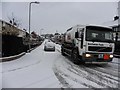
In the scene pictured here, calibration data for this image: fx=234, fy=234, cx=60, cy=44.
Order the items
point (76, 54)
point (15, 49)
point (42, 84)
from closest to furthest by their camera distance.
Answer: point (42, 84) → point (76, 54) → point (15, 49)

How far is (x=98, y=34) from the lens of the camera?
15570mm

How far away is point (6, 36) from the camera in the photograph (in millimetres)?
17609

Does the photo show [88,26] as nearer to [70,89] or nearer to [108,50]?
[108,50]

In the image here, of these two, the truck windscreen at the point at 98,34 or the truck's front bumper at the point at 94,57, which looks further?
the truck windscreen at the point at 98,34

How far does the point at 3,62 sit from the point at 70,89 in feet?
29.6

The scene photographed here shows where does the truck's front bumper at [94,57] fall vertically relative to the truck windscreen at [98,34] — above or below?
below

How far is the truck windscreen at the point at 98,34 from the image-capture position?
15.3 metres

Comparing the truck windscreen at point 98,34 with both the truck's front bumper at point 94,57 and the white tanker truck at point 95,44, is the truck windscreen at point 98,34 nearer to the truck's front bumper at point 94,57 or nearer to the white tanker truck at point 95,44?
the white tanker truck at point 95,44

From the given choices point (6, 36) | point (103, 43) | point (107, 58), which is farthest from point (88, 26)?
point (6, 36)

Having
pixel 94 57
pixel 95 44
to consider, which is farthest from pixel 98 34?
pixel 94 57

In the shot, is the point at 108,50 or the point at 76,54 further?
the point at 76,54

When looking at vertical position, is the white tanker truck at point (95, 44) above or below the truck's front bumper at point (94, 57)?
above

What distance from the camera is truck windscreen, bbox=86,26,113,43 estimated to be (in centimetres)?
1531

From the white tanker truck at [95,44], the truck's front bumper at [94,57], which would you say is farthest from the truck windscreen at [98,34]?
the truck's front bumper at [94,57]
